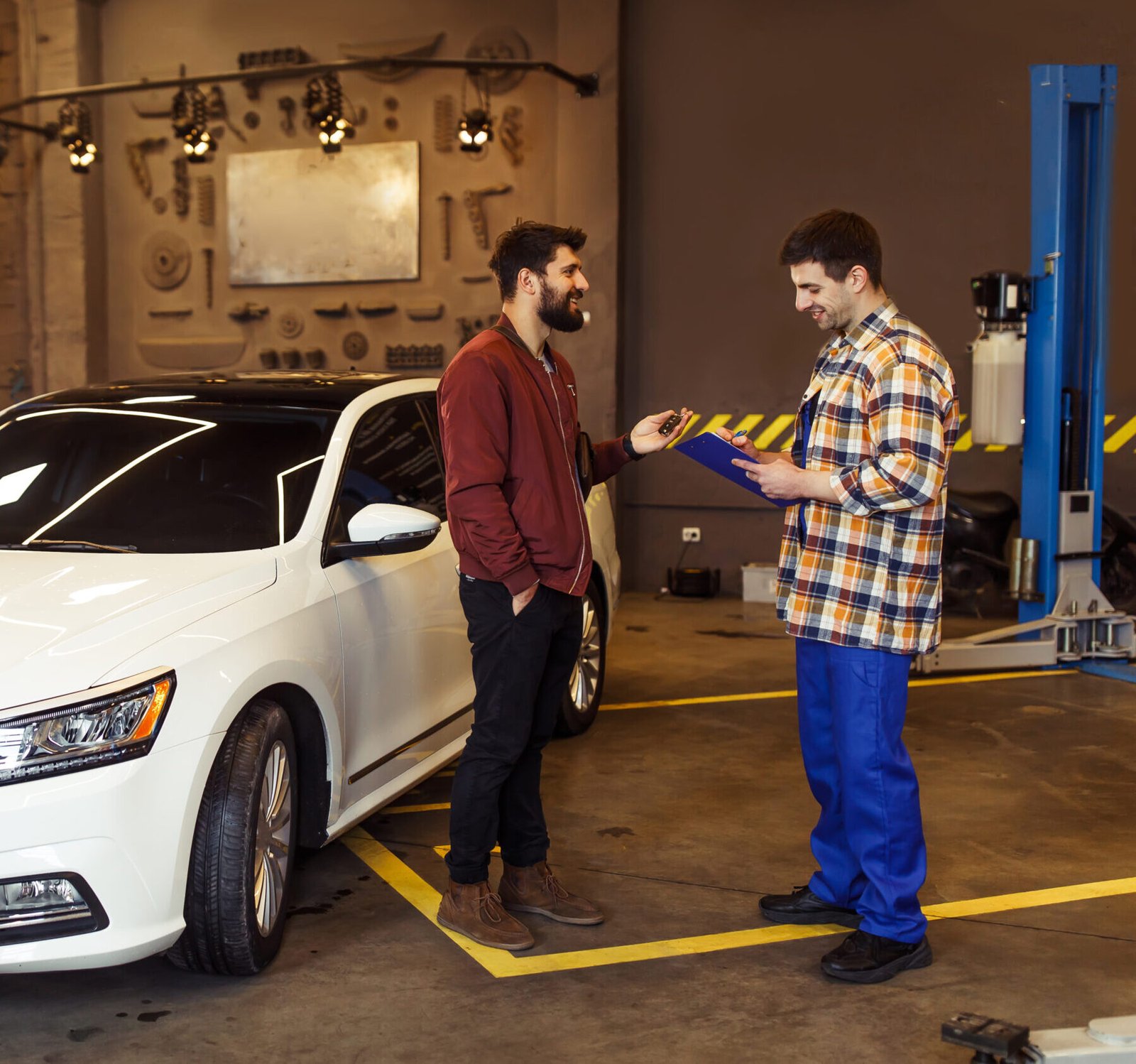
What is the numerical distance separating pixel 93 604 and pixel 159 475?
0.84 meters

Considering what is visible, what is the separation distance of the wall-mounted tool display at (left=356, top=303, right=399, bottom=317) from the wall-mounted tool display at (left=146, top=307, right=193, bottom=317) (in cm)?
158

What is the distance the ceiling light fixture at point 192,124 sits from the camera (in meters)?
9.57

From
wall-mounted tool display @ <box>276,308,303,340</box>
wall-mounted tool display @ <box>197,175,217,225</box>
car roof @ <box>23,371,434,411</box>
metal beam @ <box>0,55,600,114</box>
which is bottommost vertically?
car roof @ <box>23,371,434,411</box>

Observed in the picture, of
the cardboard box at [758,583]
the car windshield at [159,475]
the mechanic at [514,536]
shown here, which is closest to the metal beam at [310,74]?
the cardboard box at [758,583]

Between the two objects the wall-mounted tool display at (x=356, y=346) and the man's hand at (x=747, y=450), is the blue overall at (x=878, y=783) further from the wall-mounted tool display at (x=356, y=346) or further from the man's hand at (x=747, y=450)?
the wall-mounted tool display at (x=356, y=346)

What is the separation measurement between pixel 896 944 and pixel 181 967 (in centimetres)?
169

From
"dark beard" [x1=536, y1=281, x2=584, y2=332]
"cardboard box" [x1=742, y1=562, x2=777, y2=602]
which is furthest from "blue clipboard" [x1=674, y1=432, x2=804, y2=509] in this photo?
"cardboard box" [x1=742, y1=562, x2=777, y2=602]

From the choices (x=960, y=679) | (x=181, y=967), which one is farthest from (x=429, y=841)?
(x=960, y=679)

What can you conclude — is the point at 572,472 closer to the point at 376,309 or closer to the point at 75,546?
the point at 75,546

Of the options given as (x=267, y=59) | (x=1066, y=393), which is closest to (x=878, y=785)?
(x=1066, y=393)

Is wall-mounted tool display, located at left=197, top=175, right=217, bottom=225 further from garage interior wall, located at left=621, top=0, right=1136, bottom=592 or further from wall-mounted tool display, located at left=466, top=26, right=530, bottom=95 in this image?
garage interior wall, located at left=621, top=0, right=1136, bottom=592

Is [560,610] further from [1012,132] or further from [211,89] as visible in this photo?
[211,89]

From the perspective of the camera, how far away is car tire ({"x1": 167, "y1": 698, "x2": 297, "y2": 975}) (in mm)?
2779

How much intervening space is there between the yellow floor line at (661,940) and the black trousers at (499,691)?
229 mm
